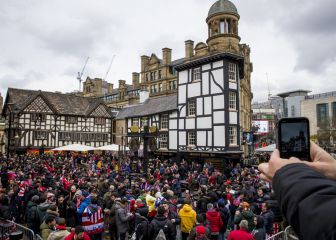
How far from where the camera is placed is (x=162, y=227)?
753cm

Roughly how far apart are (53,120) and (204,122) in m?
25.7

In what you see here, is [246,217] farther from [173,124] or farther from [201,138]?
[173,124]

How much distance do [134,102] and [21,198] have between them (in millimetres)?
38769

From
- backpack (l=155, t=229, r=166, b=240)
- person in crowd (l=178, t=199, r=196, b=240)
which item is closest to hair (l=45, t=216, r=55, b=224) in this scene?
backpack (l=155, t=229, r=166, b=240)

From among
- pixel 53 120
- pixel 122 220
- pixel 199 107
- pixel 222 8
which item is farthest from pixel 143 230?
pixel 53 120

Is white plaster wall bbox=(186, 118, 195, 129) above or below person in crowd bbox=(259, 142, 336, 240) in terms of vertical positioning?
above

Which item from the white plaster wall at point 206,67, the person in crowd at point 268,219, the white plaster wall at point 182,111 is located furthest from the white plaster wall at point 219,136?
the person in crowd at point 268,219

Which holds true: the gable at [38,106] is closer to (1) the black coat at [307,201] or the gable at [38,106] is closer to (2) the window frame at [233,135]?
(2) the window frame at [233,135]

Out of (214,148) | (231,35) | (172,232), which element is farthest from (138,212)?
(231,35)

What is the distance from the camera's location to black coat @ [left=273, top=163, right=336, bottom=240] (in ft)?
3.21

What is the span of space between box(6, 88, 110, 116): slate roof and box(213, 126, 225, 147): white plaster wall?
25585 mm

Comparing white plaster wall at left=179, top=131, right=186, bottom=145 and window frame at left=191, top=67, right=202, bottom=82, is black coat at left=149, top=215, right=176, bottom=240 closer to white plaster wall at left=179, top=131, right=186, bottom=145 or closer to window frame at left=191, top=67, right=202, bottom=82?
white plaster wall at left=179, top=131, right=186, bottom=145

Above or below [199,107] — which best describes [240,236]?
below

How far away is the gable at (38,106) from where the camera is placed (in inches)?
1565
